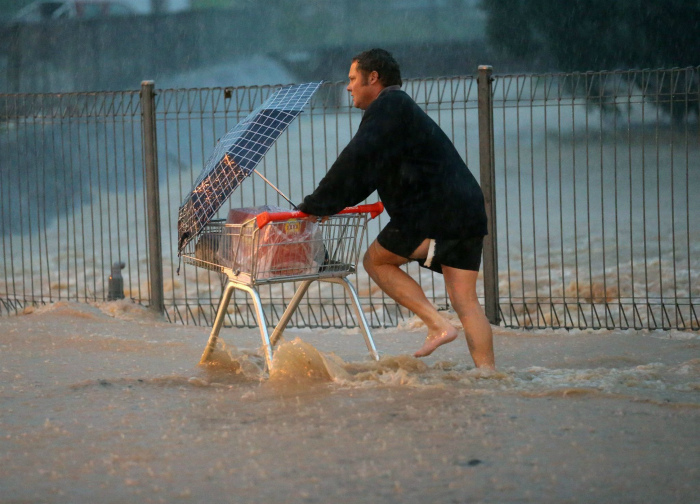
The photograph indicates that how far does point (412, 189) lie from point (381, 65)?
0.70 meters

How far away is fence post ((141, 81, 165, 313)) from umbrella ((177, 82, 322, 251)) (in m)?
2.80

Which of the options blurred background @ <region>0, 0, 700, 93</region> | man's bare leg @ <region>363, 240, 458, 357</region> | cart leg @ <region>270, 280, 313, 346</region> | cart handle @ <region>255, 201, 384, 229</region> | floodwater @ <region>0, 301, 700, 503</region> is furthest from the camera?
blurred background @ <region>0, 0, 700, 93</region>

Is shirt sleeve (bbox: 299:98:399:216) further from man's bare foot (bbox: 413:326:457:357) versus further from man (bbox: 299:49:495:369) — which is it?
man's bare foot (bbox: 413:326:457:357)

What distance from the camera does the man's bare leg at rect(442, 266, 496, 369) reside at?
479cm

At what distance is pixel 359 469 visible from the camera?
3.38m

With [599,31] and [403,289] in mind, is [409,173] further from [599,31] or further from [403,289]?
[599,31]

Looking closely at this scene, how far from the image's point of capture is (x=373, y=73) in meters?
4.79

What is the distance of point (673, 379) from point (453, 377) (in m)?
1.29

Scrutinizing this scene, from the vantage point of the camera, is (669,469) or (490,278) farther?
(490,278)

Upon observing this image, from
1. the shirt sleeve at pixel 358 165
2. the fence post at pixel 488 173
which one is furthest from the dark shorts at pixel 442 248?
the fence post at pixel 488 173

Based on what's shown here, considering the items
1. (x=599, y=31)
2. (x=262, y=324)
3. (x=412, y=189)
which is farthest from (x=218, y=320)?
(x=599, y=31)

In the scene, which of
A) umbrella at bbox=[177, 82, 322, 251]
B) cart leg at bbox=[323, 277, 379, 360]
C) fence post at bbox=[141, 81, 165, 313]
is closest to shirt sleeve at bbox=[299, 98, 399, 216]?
umbrella at bbox=[177, 82, 322, 251]

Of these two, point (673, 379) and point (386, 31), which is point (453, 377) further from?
point (386, 31)

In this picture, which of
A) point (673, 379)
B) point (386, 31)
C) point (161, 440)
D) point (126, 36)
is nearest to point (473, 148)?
point (386, 31)
